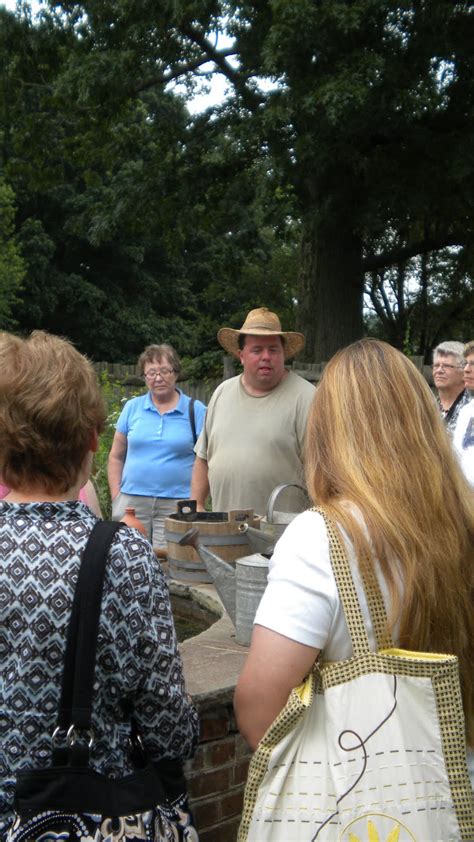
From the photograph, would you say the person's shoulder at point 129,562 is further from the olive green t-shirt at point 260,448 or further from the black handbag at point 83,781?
the olive green t-shirt at point 260,448

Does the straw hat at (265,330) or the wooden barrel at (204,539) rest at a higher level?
the straw hat at (265,330)

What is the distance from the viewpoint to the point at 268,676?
1615 mm

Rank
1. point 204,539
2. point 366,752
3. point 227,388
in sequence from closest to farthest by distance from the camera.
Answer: point 366,752, point 204,539, point 227,388

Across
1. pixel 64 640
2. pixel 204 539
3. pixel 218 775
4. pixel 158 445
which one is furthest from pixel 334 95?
pixel 64 640

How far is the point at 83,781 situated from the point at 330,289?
12.2 metres

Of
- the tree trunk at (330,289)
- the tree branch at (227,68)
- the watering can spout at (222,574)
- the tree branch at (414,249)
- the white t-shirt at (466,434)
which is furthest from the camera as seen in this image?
the tree branch at (414,249)

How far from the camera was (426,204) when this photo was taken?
12.0m

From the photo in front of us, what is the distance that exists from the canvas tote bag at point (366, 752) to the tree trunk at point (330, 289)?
1151cm

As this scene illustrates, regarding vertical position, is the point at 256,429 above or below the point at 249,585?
above

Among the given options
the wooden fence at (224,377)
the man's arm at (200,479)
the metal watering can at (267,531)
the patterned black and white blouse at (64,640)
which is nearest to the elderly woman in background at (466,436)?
the man's arm at (200,479)

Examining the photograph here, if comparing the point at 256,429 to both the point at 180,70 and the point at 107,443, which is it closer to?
the point at 107,443

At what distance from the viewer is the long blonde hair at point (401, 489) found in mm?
1624

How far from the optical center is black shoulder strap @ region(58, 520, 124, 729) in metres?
1.53

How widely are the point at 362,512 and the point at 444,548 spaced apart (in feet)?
0.55
